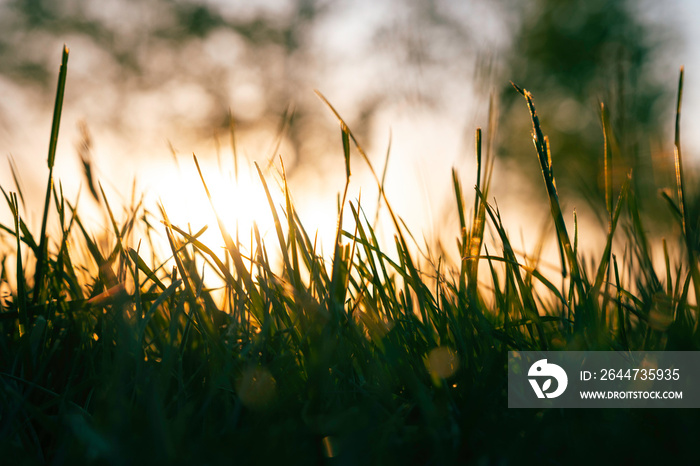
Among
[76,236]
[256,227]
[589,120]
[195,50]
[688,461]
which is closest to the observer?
[688,461]

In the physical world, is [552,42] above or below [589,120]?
above

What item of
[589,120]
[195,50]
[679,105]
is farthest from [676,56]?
[679,105]

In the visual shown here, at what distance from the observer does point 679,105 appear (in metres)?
0.48

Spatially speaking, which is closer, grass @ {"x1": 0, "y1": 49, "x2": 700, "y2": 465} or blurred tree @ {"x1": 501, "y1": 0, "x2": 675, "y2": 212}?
grass @ {"x1": 0, "y1": 49, "x2": 700, "y2": 465}

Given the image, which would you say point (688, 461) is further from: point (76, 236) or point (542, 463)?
point (76, 236)

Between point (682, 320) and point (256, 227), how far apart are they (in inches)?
A: 20.2

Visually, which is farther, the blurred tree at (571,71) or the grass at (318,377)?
the blurred tree at (571,71)

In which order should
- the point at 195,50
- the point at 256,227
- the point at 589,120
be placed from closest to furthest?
1. the point at 256,227
2. the point at 195,50
3. the point at 589,120

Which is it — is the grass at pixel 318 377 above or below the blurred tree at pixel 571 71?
below

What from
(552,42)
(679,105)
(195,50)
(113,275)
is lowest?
(113,275)

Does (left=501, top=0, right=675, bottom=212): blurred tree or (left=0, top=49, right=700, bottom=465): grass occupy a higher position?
(left=501, top=0, right=675, bottom=212): blurred tree

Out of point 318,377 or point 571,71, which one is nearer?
point 318,377

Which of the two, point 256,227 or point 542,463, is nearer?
point 542,463

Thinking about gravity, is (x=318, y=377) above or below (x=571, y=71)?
below
